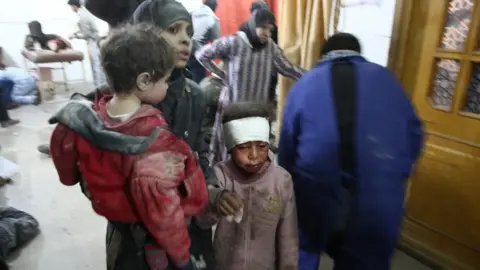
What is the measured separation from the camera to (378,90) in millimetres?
1301

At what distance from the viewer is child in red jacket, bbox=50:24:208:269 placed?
0.88 meters

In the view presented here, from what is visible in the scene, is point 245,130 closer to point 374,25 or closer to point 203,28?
point 374,25

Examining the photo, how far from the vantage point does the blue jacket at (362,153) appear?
130 centimetres

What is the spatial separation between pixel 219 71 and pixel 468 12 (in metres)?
1.69

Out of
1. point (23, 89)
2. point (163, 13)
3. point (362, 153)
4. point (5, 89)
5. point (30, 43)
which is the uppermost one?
point (163, 13)

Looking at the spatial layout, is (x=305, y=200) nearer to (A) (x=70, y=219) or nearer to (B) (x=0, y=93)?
(A) (x=70, y=219)

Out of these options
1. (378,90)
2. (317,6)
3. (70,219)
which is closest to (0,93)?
(70,219)

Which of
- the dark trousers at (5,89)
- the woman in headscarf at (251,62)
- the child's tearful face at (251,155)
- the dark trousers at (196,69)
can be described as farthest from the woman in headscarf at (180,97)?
the dark trousers at (5,89)

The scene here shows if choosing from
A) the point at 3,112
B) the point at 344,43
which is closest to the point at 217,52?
the point at 344,43

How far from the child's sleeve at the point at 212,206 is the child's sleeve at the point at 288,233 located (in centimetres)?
23

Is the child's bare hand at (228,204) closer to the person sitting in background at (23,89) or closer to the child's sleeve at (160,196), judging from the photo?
the child's sleeve at (160,196)

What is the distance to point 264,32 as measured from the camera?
103 inches

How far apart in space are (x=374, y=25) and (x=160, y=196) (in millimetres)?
1807

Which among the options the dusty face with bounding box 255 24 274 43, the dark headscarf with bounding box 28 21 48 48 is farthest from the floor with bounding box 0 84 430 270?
the dark headscarf with bounding box 28 21 48 48
